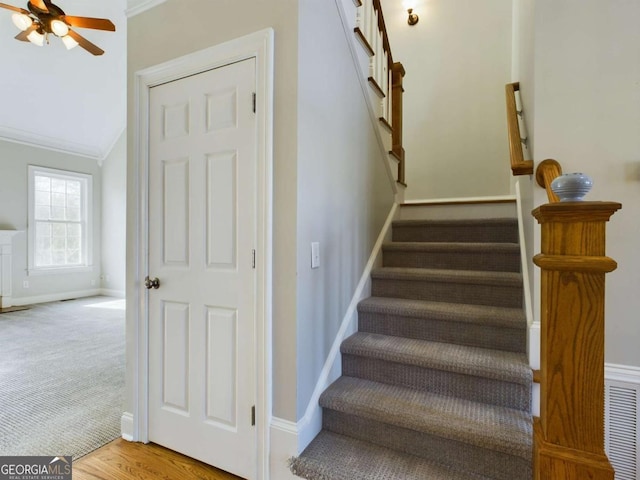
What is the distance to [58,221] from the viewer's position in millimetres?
5949

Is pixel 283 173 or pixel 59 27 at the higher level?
pixel 59 27

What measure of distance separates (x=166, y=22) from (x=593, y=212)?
2.12 metres

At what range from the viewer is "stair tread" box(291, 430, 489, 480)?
Answer: 138 cm

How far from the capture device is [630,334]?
1468 mm

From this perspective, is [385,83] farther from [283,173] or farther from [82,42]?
[82,42]

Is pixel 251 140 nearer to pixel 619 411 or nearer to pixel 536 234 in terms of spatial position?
pixel 536 234

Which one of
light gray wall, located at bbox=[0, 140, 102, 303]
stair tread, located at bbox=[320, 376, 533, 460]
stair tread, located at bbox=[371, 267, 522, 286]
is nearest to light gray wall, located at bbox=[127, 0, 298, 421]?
stair tread, located at bbox=[320, 376, 533, 460]

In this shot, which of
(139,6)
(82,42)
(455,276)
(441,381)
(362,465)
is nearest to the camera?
(362,465)

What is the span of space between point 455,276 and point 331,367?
100 centimetres

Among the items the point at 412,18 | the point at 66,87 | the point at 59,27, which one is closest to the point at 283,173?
the point at 59,27

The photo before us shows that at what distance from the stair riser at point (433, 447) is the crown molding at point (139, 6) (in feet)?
7.83

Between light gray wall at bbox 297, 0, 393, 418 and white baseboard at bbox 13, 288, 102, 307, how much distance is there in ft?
20.4

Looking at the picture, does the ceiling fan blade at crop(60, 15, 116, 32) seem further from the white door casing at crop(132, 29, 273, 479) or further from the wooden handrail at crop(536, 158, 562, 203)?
the wooden handrail at crop(536, 158, 562, 203)

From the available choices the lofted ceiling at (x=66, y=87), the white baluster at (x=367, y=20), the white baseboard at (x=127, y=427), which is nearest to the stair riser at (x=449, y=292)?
the white baseboard at (x=127, y=427)
